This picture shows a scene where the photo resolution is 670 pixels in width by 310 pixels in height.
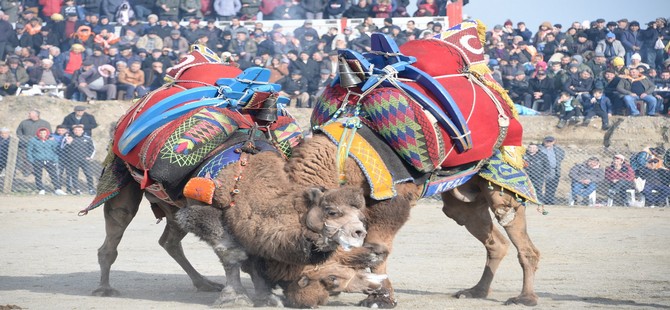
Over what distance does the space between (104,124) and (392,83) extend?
15155 mm

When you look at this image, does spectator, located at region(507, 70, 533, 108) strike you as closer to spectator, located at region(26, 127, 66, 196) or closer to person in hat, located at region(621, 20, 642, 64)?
person in hat, located at region(621, 20, 642, 64)

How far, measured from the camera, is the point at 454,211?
931 centimetres

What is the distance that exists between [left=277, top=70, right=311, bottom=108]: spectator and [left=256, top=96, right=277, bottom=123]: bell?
14.1 m

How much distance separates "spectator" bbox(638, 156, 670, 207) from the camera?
17.8m

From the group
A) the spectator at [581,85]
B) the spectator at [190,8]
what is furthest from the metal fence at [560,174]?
the spectator at [190,8]

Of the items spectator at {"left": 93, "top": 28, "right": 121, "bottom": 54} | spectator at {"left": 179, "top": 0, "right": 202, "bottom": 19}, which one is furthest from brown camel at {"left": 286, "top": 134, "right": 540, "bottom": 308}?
spectator at {"left": 179, "top": 0, "right": 202, "bottom": 19}

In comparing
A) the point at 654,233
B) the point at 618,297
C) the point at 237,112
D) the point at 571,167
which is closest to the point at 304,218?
the point at 237,112

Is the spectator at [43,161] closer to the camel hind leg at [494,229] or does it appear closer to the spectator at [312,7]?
the spectator at [312,7]

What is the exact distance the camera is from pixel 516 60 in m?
→ 22.1

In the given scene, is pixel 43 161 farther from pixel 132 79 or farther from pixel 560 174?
pixel 560 174

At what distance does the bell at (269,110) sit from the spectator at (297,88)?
46.3 feet

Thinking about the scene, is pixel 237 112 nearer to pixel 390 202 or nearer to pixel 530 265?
pixel 390 202

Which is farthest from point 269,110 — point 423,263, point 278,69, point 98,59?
point 98,59

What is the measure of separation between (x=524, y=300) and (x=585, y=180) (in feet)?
34.3
